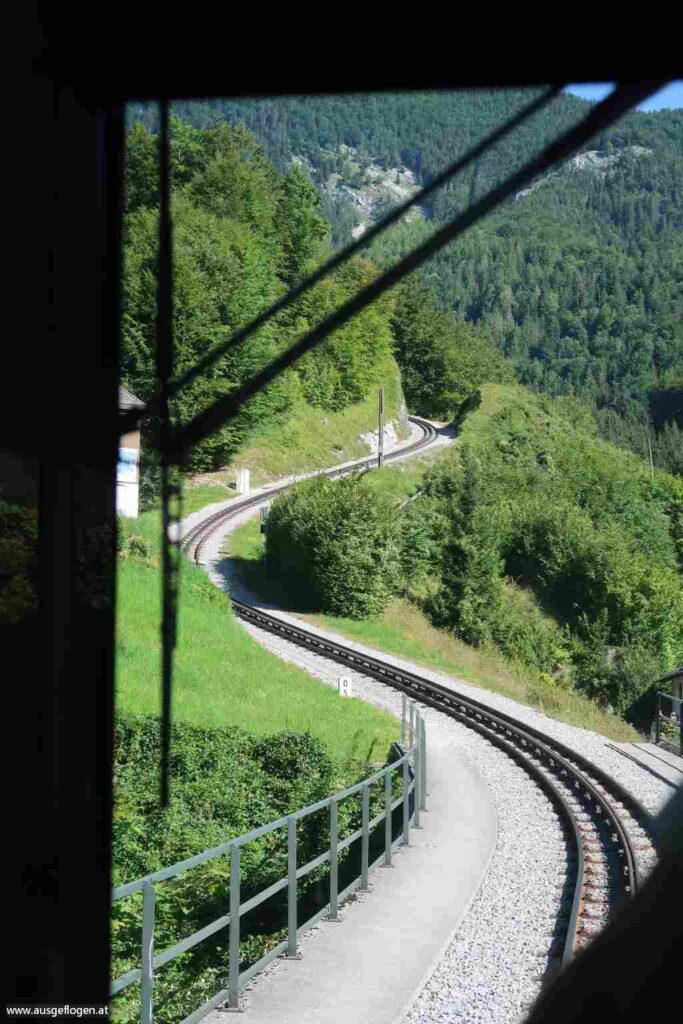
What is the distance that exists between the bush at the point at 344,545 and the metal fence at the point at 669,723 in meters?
8.10

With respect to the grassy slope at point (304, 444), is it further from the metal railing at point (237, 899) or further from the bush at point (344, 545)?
the metal railing at point (237, 899)

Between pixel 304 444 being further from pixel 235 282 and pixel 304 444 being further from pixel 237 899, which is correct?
pixel 237 899

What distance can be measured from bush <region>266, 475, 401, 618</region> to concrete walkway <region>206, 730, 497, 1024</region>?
56.7 feet

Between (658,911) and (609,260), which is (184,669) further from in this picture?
(609,260)

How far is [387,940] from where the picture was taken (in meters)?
8.33

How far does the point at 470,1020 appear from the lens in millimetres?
6723

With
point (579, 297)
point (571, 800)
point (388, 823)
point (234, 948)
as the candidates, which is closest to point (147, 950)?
point (234, 948)

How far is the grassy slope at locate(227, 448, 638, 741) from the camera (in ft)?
88.5

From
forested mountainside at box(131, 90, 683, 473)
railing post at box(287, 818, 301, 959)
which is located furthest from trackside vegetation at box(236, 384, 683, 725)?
forested mountainside at box(131, 90, 683, 473)

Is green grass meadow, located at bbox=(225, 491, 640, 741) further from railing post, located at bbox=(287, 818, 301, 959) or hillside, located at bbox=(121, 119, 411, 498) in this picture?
railing post, located at bbox=(287, 818, 301, 959)

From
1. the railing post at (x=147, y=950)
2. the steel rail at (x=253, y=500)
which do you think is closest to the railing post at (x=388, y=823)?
the railing post at (x=147, y=950)

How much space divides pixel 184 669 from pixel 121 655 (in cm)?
168

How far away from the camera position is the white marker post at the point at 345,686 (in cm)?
2045

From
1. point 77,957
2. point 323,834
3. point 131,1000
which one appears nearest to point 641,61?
point 77,957
